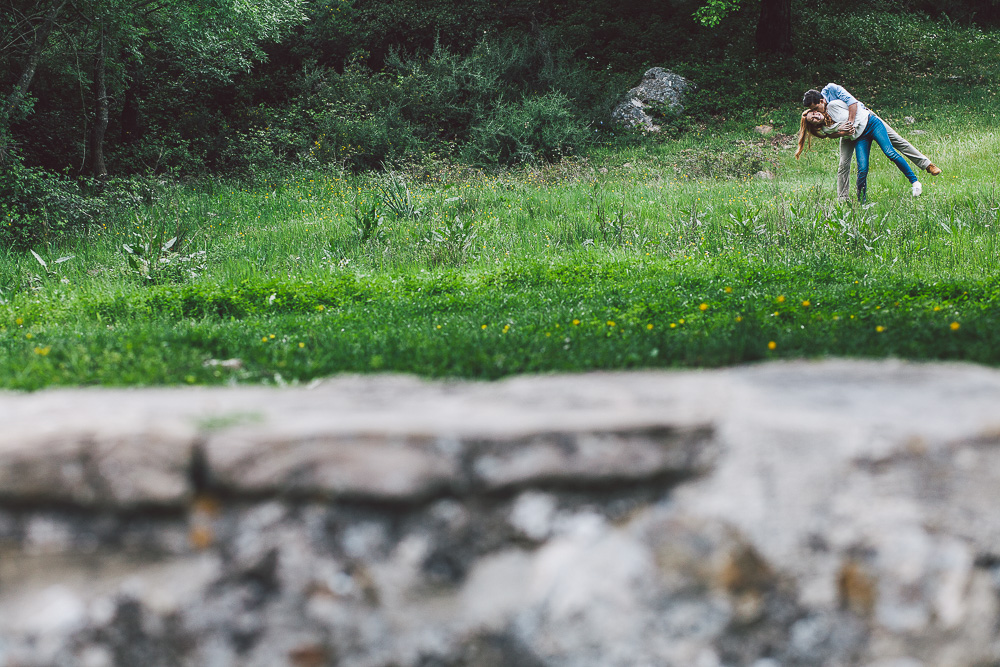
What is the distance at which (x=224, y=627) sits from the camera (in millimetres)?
1949

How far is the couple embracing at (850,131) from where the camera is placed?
31.0 ft

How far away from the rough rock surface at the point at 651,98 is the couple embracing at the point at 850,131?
866 centimetres

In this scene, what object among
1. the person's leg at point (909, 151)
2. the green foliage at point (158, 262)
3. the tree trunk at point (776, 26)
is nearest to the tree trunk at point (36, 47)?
the green foliage at point (158, 262)

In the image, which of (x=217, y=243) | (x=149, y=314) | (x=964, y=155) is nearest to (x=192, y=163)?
(x=217, y=243)

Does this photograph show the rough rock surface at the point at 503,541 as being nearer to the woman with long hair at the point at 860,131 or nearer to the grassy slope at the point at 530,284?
the grassy slope at the point at 530,284

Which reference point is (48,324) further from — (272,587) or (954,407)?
(954,407)

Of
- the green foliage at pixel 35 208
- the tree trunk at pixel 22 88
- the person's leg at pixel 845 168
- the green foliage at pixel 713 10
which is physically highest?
the green foliage at pixel 713 10

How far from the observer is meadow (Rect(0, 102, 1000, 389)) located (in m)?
3.59

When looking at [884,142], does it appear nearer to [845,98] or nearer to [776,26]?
[845,98]

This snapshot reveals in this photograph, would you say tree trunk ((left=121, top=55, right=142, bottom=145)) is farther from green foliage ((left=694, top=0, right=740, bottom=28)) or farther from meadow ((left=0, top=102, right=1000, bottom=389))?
green foliage ((left=694, top=0, right=740, bottom=28))

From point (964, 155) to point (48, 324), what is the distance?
13702 mm

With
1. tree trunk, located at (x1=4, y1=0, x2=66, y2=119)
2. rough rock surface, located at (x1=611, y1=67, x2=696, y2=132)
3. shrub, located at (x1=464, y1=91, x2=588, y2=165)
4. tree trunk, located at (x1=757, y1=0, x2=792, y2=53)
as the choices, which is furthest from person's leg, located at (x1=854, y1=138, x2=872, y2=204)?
tree trunk, located at (x1=4, y1=0, x2=66, y2=119)

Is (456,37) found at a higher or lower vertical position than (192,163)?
higher

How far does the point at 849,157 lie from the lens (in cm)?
961
